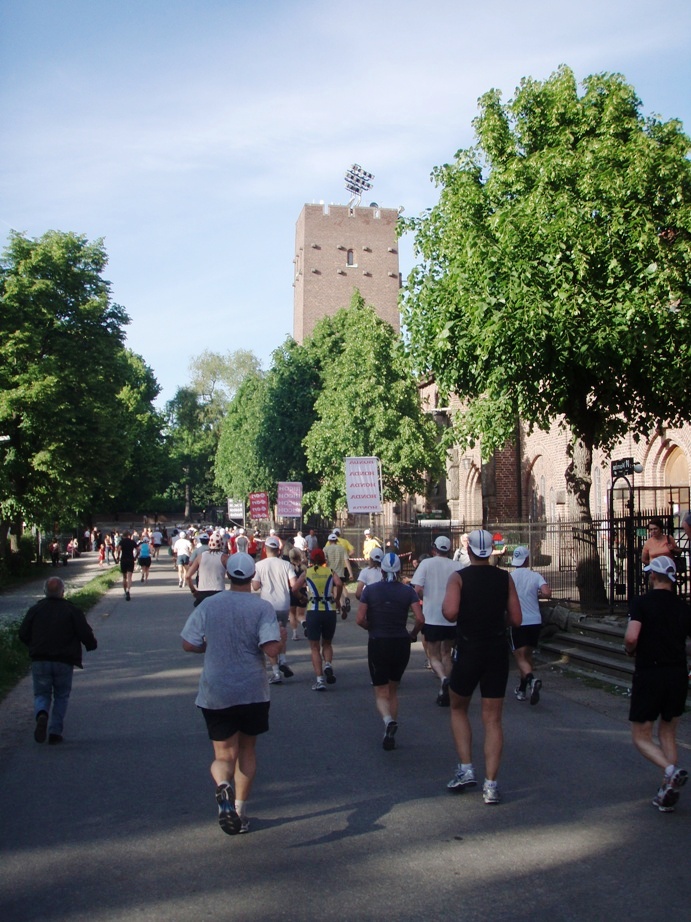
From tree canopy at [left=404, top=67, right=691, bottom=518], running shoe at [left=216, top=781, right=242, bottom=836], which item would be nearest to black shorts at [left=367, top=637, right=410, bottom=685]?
running shoe at [left=216, top=781, right=242, bottom=836]

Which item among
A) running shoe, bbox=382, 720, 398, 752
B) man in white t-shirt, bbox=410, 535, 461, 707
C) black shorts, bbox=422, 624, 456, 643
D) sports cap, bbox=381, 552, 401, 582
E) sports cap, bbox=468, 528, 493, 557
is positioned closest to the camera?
sports cap, bbox=468, 528, 493, 557

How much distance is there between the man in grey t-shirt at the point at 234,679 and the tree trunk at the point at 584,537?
11.2 meters

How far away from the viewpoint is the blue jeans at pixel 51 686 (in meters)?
9.09

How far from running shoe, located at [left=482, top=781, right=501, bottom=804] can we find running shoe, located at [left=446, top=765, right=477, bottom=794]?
0.86 feet

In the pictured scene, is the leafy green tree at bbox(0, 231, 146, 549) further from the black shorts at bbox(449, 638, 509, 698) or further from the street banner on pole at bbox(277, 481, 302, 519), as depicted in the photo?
the black shorts at bbox(449, 638, 509, 698)

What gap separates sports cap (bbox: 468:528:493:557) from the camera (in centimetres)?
Answer: 677

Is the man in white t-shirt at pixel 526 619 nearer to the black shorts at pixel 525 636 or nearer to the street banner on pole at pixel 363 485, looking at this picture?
the black shorts at pixel 525 636

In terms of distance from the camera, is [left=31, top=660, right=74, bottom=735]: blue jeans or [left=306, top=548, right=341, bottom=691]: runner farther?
[left=306, top=548, right=341, bottom=691]: runner

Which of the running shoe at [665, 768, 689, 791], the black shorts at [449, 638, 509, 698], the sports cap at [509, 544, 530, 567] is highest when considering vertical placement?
the sports cap at [509, 544, 530, 567]

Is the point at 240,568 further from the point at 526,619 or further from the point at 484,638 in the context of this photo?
the point at 526,619

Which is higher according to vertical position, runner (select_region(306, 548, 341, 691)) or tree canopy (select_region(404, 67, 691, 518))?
tree canopy (select_region(404, 67, 691, 518))

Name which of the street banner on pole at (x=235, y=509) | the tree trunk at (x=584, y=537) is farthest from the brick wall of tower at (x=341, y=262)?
the tree trunk at (x=584, y=537)

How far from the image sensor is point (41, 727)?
355 inches

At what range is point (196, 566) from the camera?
15250 mm
